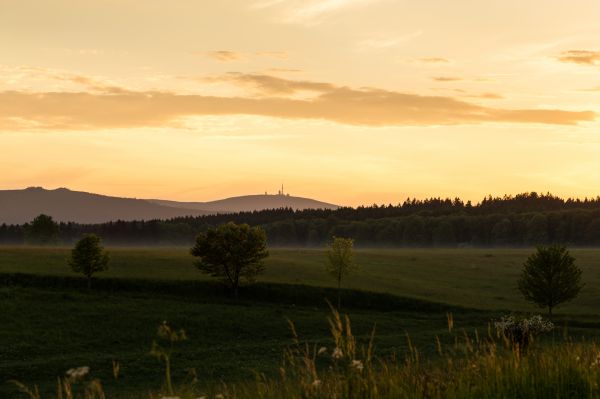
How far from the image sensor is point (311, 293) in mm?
84125

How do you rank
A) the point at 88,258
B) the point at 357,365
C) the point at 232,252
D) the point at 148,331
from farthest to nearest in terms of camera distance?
1. the point at 232,252
2. the point at 88,258
3. the point at 148,331
4. the point at 357,365

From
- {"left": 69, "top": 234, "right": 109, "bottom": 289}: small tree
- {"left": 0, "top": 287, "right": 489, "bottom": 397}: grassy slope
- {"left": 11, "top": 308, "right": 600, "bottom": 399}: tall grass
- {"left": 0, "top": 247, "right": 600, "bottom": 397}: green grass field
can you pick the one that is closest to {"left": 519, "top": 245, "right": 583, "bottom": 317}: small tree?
{"left": 0, "top": 247, "right": 600, "bottom": 397}: green grass field

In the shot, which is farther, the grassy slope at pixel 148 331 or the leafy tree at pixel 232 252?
the leafy tree at pixel 232 252

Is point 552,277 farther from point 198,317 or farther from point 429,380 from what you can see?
point 429,380

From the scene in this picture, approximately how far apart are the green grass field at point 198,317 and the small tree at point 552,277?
2.48 meters

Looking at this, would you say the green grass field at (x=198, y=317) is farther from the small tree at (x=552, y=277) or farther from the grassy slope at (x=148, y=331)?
the small tree at (x=552, y=277)

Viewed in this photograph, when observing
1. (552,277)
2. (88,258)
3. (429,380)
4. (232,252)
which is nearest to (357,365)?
(429,380)

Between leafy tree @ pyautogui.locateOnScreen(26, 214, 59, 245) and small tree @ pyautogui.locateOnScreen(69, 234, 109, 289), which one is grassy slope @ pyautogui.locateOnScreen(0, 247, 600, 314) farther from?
leafy tree @ pyautogui.locateOnScreen(26, 214, 59, 245)

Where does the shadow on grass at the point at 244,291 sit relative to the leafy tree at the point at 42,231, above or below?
below

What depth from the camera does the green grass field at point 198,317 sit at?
4688cm

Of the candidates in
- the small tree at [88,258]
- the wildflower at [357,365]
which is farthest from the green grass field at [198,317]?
the wildflower at [357,365]

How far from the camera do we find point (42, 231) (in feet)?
559

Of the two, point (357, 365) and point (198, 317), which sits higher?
point (357, 365)

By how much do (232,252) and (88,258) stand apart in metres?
16.6
